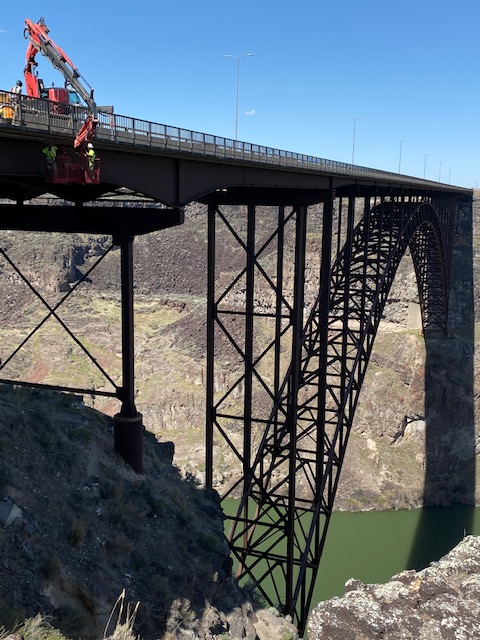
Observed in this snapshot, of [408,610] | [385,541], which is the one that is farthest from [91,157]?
[385,541]

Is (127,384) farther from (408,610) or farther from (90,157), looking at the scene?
(408,610)

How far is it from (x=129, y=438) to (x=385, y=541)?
26923mm

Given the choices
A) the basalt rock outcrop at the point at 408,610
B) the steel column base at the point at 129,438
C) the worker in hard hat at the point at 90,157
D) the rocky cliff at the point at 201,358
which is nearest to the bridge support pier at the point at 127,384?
the steel column base at the point at 129,438

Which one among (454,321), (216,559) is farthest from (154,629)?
(454,321)

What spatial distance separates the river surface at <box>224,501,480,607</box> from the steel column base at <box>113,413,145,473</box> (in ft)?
62.1

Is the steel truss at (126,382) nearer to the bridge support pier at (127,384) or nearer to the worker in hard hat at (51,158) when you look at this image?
the bridge support pier at (127,384)

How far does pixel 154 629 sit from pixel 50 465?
372 cm

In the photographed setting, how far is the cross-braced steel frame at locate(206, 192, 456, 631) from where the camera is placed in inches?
594

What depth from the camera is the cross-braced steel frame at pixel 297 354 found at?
15086 millimetres

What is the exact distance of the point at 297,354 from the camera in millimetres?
15445

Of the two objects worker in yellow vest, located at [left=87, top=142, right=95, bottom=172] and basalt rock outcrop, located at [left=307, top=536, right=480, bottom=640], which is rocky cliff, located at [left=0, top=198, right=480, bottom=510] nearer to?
basalt rock outcrop, located at [left=307, top=536, right=480, bottom=640]

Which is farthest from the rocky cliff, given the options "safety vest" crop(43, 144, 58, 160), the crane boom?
"safety vest" crop(43, 144, 58, 160)

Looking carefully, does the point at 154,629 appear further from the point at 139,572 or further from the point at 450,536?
the point at 450,536

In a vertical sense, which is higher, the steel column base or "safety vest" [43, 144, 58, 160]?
"safety vest" [43, 144, 58, 160]
